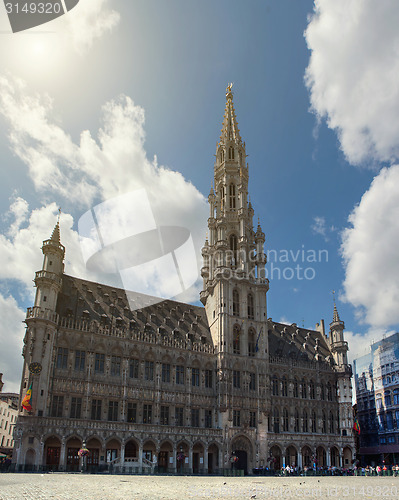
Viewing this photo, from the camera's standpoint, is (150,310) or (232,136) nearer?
(150,310)

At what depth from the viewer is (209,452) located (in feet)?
211

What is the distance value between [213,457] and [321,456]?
21.8 metres

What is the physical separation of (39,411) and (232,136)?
220ft

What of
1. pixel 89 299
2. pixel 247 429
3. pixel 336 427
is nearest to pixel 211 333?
pixel 247 429

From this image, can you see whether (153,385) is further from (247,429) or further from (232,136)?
(232,136)

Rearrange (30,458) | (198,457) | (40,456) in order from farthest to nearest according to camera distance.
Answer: (198,457)
(40,456)
(30,458)

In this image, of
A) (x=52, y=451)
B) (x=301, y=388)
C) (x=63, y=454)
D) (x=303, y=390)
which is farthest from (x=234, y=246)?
(x=52, y=451)

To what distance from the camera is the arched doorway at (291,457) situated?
70562 millimetres

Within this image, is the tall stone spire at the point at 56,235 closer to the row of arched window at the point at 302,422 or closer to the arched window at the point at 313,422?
the row of arched window at the point at 302,422

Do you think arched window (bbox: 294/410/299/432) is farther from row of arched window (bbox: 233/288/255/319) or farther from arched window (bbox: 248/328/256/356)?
row of arched window (bbox: 233/288/255/319)

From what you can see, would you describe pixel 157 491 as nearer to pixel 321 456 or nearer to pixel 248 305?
pixel 248 305

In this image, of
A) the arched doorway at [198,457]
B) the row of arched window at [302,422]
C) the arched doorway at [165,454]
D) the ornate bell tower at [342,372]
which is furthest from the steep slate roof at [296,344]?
the arched doorway at [165,454]

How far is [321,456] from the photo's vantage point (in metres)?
74.6

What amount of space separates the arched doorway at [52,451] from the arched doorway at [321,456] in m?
43.0
